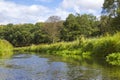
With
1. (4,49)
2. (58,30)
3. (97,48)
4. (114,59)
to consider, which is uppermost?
(58,30)

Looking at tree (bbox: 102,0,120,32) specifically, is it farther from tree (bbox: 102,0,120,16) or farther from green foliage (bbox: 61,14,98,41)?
green foliage (bbox: 61,14,98,41)

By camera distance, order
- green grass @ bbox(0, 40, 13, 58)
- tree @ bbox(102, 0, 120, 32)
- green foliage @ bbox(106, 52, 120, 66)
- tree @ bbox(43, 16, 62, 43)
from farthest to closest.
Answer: tree @ bbox(43, 16, 62, 43)
tree @ bbox(102, 0, 120, 32)
green grass @ bbox(0, 40, 13, 58)
green foliage @ bbox(106, 52, 120, 66)

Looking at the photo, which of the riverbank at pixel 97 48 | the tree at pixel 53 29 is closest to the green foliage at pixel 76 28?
the tree at pixel 53 29

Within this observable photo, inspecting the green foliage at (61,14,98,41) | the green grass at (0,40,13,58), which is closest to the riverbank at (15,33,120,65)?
the green grass at (0,40,13,58)

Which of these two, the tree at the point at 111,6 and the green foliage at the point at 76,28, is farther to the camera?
the green foliage at the point at 76,28

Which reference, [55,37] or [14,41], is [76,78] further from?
[14,41]

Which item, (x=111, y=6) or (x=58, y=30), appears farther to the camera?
(x=58, y=30)

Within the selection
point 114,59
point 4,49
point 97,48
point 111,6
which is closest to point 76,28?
point 111,6

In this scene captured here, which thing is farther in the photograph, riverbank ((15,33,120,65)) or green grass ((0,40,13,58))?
green grass ((0,40,13,58))

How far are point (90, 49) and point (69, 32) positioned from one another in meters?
47.3

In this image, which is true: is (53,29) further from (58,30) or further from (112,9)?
(112,9)

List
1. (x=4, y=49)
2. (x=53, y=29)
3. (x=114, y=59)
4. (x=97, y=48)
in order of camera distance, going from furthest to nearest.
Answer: (x=53, y=29), (x=4, y=49), (x=97, y=48), (x=114, y=59)

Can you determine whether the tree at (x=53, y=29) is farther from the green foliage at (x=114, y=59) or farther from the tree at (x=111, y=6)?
the green foliage at (x=114, y=59)

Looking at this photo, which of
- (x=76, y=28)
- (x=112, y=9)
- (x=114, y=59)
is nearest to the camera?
(x=114, y=59)
